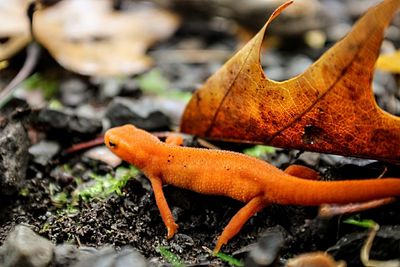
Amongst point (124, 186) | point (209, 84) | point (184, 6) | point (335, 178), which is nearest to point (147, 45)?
point (184, 6)

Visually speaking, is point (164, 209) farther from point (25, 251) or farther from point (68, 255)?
point (25, 251)

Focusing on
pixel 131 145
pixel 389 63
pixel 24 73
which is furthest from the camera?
pixel 389 63

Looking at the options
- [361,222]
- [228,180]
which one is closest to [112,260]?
[228,180]

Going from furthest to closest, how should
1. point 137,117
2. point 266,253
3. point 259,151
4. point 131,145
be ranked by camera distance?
point 137,117
point 259,151
point 131,145
point 266,253

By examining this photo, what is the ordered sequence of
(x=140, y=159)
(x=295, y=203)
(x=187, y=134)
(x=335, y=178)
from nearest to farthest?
(x=295, y=203) < (x=335, y=178) < (x=140, y=159) < (x=187, y=134)

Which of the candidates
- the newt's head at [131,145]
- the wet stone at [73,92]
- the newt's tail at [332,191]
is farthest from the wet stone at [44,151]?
the newt's tail at [332,191]

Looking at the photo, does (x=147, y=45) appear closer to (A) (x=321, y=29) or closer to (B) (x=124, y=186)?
(A) (x=321, y=29)

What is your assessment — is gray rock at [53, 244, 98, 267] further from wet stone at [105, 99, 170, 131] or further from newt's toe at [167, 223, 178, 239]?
wet stone at [105, 99, 170, 131]
